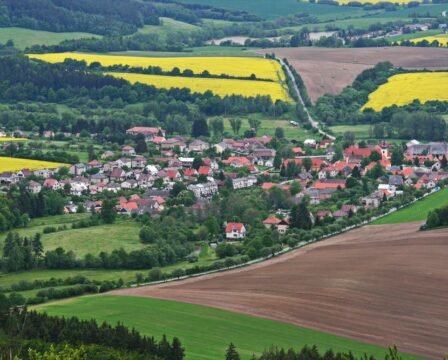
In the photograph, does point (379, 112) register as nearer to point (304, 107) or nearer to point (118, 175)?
point (304, 107)

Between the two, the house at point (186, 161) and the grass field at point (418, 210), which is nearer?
the grass field at point (418, 210)

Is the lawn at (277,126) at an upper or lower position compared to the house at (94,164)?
upper

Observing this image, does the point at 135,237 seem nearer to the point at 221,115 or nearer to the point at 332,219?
the point at 332,219

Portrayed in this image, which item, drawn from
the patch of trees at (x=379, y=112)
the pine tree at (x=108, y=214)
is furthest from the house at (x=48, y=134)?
the pine tree at (x=108, y=214)

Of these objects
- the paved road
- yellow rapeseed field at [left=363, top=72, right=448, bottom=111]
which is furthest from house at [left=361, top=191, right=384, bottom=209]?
yellow rapeseed field at [left=363, top=72, right=448, bottom=111]

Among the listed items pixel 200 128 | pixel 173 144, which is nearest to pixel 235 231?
pixel 173 144

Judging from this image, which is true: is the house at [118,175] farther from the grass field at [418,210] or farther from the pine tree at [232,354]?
the pine tree at [232,354]
